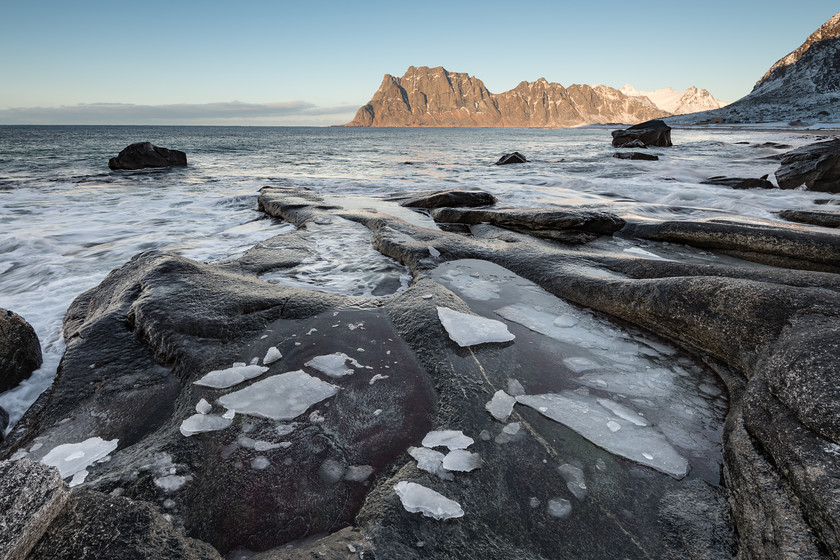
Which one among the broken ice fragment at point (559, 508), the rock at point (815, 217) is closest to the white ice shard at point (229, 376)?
the broken ice fragment at point (559, 508)

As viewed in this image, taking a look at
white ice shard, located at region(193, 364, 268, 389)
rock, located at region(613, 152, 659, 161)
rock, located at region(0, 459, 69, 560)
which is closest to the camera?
rock, located at region(0, 459, 69, 560)

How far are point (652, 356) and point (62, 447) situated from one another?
10.4ft

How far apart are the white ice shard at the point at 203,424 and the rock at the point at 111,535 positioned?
493 millimetres

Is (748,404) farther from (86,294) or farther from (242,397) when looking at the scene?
(86,294)

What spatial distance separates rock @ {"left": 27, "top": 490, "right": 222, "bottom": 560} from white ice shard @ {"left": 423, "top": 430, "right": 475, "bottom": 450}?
0.86 m

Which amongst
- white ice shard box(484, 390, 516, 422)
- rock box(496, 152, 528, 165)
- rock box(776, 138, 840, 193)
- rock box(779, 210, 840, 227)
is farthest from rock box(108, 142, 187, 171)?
rock box(776, 138, 840, 193)

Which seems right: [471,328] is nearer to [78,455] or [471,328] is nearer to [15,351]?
[78,455]

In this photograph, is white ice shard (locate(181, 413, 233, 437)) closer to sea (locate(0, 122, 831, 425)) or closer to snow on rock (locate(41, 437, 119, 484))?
snow on rock (locate(41, 437, 119, 484))

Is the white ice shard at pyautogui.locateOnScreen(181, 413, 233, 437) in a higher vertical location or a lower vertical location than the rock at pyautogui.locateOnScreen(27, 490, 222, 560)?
lower

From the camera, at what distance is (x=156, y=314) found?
270 cm

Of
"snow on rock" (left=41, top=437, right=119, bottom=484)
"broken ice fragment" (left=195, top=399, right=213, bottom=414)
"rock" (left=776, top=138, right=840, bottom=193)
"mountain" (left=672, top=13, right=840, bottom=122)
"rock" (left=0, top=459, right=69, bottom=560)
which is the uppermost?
"mountain" (left=672, top=13, right=840, bottom=122)

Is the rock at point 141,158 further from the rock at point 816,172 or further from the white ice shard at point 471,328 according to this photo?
the rock at point 816,172

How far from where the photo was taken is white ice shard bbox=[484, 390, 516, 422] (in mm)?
1917

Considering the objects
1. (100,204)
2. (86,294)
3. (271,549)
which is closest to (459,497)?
(271,549)
